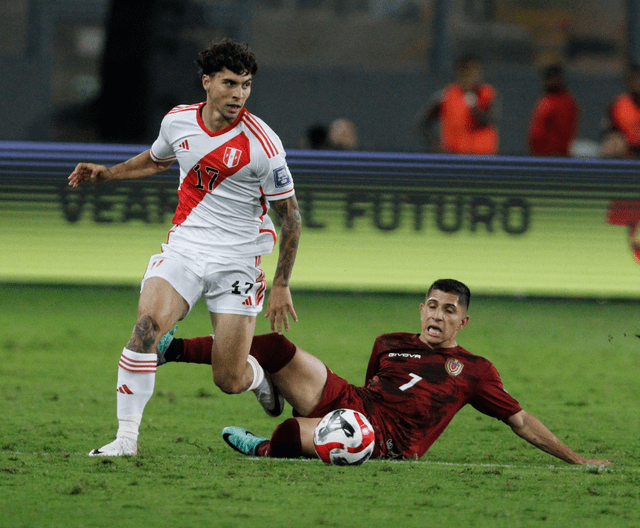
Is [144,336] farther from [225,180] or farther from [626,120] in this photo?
[626,120]

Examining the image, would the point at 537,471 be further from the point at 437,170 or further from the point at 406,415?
the point at 437,170

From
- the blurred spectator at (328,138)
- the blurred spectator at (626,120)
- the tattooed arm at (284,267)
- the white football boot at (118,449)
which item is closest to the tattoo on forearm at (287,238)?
the tattooed arm at (284,267)

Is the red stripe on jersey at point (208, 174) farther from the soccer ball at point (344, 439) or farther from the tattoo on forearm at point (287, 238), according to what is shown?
the soccer ball at point (344, 439)

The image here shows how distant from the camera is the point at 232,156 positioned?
4980 millimetres

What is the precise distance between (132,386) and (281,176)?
1205mm

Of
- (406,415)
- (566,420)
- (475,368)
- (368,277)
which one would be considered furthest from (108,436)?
(368,277)

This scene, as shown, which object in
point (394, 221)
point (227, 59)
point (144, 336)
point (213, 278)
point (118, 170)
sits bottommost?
point (394, 221)

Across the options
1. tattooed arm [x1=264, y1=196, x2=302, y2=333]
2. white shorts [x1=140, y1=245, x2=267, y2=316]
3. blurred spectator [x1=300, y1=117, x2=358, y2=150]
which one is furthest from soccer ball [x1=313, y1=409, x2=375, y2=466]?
blurred spectator [x1=300, y1=117, x2=358, y2=150]

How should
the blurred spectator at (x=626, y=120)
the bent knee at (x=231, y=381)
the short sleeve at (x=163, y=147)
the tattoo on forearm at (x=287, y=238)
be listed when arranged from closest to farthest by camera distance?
the tattoo on forearm at (x=287, y=238) < the bent knee at (x=231, y=381) < the short sleeve at (x=163, y=147) < the blurred spectator at (x=626, y=120)

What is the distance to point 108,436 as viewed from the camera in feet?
17.4

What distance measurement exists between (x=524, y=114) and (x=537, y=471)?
18.0 meters

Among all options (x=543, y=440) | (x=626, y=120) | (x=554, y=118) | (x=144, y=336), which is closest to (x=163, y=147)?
(x=144, y=336)

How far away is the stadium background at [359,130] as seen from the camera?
9234 mm

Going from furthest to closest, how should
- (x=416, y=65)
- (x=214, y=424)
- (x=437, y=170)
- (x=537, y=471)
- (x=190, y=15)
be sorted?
1. (x=416, y=65)
2. (x=190, y=15)
3. (x=437, y=170)
4. (x=214, y=424)
5. (x=537, y=471)
